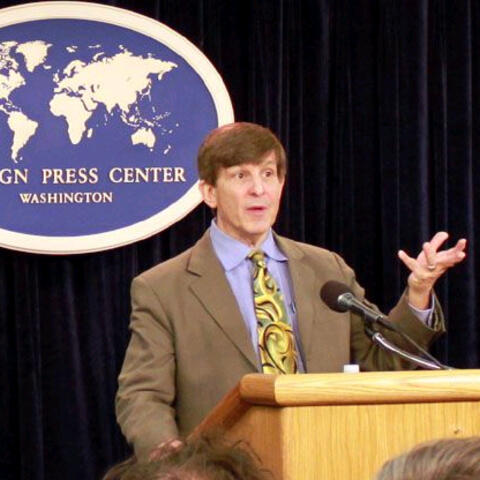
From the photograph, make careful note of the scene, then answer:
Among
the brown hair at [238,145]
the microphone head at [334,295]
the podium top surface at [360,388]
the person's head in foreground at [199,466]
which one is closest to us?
the person's head in foreground at [199,466]

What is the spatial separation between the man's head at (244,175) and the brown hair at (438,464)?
1986 mm

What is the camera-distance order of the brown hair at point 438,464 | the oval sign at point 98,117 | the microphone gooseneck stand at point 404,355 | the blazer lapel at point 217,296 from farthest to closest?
the oval sign at point 98,117
the blazer lapel at point 217,296
the microphone gooseneck stand at point 404,355
the brown hair at point 438,464

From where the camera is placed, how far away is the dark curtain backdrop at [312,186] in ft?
13.0

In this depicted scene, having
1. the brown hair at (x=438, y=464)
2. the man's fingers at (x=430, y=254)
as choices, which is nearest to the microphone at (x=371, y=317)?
the man's fingers at (x=430, y=254)

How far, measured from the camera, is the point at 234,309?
114 inches

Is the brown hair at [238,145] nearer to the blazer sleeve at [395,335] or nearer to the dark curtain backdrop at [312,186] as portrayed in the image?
the blazer sleeve at [395,335]

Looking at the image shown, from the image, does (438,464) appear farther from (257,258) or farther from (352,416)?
(257,258)

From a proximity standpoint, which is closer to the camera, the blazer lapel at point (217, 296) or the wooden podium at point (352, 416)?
the wooden podium at point (352, 416)

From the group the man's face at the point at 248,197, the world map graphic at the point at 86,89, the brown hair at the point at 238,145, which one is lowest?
the man's face at the point at 248,197

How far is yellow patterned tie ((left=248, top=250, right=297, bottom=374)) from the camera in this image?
2865 millimetres

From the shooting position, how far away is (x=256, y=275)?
9.77ft

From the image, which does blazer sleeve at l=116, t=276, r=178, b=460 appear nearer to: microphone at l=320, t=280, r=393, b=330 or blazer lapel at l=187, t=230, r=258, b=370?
blazer lapel at l=187, t=230, r=258, b=370

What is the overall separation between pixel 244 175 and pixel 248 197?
0.06 metres

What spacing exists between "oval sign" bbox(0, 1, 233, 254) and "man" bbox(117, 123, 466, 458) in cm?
94
